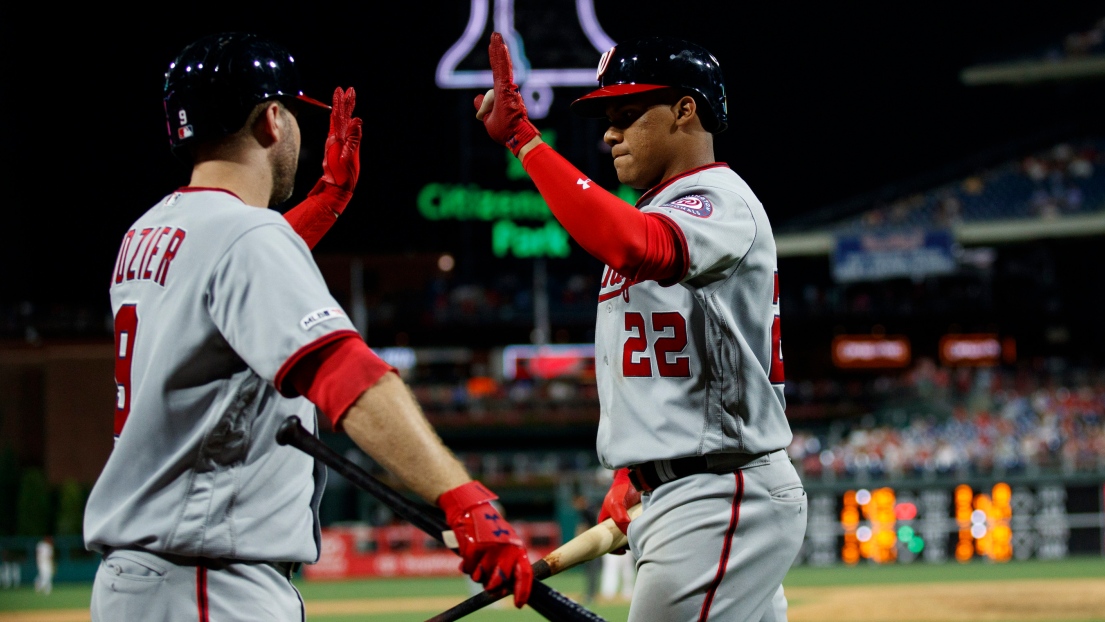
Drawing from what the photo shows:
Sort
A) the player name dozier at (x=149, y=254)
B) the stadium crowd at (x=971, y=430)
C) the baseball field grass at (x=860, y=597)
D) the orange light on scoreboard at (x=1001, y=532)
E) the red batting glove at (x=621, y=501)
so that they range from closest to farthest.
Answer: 1. the player name dozier at (x=149, y=254)
2. the red batting glove at (x=621, y=501)
3. the baseball field grass at (x=860, y=597)
4. the orange light on scoreboard at (x=1001, y=532)
5. the stadium crowd at (x=971, y=430)

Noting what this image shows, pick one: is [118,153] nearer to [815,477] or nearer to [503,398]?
[503,398]

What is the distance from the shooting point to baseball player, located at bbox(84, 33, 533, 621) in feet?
6.60

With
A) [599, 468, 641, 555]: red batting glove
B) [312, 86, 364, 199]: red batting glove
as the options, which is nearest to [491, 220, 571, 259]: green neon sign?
[312, 86, 364, 199]: red batting glove

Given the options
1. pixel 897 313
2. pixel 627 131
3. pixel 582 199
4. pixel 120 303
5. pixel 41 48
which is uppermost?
pixel 41 48

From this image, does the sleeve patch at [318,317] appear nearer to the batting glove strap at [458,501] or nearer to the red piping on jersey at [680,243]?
the batting glove strap at [458,501]

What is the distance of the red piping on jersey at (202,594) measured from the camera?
7.02 ft

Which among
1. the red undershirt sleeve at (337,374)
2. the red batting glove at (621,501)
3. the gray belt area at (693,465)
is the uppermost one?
the red undershirt sleeve at (337,374)

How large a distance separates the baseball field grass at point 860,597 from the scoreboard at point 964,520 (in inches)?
9.1

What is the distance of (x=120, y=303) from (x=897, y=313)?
105 ft

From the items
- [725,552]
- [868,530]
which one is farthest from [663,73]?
[868,530]

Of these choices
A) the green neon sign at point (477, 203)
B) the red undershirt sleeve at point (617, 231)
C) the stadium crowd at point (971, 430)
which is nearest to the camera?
the red undershirt sleeve at point (617, 231)

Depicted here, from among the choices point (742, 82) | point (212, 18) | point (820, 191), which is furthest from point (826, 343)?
point (212, 18)

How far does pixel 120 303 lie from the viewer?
233cm

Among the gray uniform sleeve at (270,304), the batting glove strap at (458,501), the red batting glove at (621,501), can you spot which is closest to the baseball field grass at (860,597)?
the red batting glove at (621,501)
